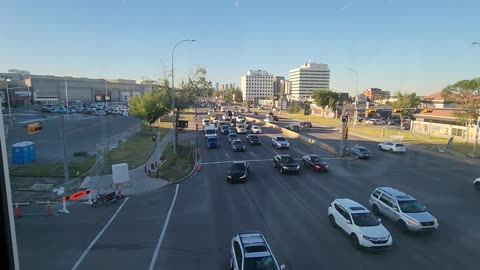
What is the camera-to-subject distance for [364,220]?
42.6 feet

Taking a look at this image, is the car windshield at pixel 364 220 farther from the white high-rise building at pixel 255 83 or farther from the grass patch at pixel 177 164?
the white high-rise building at pixel 255 83

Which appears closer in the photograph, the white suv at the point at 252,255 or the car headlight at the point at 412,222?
the white suv at the point at 252,255

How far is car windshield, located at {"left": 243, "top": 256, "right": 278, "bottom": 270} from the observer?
948 centimetres

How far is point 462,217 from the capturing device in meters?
15.8

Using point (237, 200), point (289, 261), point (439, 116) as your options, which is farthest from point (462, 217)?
point (439, 116)

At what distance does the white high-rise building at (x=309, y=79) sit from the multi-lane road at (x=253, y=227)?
4603 inches

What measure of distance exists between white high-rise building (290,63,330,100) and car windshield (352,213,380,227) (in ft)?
409

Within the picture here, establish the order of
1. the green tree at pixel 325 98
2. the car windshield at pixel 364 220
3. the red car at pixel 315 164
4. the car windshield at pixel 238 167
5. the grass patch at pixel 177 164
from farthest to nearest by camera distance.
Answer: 1. the green tree at pixel 325 98
2. the red car at pixel 315 164
3. the grass patch at pixel 177 164
4. the car windshield at pixel 238 167
5. the car windshield at pixel 364 220

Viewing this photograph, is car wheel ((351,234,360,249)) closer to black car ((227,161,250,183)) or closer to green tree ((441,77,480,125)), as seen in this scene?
black car ((227,161,250,183))

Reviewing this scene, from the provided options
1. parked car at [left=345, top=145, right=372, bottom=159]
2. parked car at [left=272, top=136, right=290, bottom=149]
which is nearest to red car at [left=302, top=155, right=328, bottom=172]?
parked car at [left=345, top=145, right=372, bottom=159]

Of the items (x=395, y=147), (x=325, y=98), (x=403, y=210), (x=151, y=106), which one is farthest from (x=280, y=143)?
(x=325, y=98)

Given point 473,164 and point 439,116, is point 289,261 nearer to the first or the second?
point 473,164

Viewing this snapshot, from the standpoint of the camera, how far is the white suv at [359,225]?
12.0m

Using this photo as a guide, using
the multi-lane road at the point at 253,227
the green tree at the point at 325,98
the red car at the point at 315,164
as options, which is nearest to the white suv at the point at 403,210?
the multi-lane road at the point at 253,227
